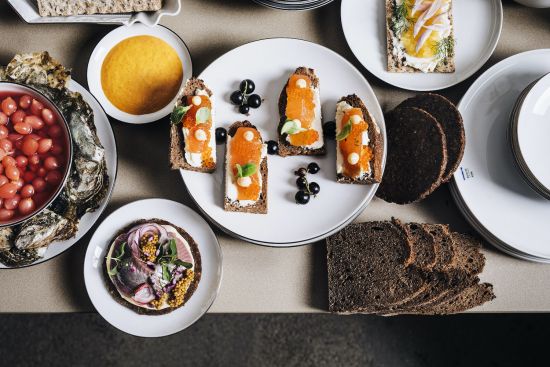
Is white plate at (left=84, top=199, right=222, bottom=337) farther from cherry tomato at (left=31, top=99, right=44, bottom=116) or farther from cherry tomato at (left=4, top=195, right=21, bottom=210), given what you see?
cherry tomato at (left=31, top=99, right=44, bottom=116)

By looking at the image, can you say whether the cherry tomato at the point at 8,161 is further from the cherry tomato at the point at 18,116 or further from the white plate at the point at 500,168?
the white plate at the point at 500,168

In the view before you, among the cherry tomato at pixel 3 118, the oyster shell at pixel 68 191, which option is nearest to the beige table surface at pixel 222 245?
the oyster shell at pixel 68 191

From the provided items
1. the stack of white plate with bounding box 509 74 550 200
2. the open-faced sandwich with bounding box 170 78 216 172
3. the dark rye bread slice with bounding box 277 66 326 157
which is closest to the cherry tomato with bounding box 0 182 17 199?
the open-faced sandwich with bounding box 170 78 216 172

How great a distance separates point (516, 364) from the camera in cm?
248

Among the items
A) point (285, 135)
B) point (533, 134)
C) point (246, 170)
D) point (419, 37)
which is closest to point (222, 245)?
point (246, 170)

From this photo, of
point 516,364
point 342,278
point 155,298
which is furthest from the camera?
point 516,364

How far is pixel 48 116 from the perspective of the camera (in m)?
1.35

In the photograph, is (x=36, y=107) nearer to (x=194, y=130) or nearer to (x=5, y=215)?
(x=5, y=215)

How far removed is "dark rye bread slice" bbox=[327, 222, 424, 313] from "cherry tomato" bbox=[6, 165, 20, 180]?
977 mm

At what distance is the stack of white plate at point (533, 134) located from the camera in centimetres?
156

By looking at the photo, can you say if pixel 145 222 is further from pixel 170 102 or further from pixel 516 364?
pixel 516 364

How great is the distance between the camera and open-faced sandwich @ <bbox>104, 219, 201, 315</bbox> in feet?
5.04

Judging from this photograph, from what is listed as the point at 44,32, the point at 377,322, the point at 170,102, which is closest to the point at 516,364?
the point at 377,322

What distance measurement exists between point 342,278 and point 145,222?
2.24ft
